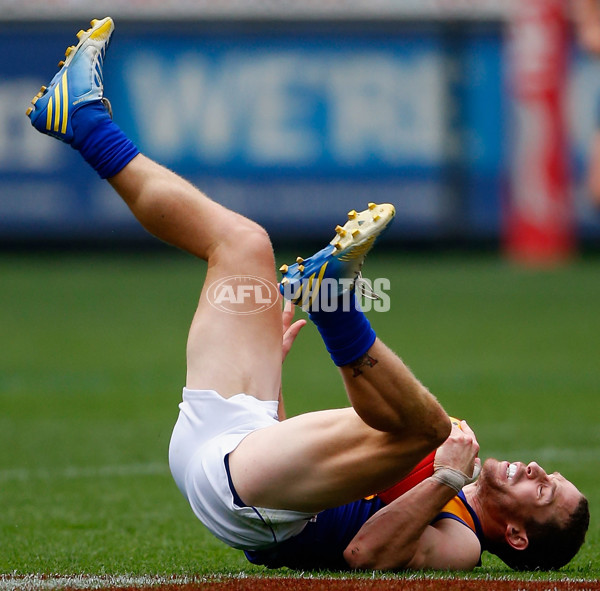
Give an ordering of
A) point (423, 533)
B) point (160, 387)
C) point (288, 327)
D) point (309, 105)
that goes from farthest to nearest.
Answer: point (309, 105)
point (160, 387)
point (288, 327)
point (423, 533)

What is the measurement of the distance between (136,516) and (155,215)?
191cm

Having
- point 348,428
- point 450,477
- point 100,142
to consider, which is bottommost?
point 450,477

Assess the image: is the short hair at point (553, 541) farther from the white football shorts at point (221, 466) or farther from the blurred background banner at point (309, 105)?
the blurred background banner at point (309, 105)

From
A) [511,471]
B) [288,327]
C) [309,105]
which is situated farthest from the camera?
[309,105]

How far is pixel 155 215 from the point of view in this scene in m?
4.87

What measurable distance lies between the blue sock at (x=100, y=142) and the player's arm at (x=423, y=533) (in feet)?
5.88

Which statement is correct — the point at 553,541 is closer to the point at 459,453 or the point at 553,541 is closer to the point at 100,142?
the point at 459,453

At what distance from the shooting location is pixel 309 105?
22.8 metres

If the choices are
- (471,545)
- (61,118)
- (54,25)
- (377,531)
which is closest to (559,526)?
(471,545)

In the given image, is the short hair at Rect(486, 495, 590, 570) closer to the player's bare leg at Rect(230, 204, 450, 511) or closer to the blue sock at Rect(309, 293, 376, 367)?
the player's bare leg at Rect(230, 204, 450, 511)

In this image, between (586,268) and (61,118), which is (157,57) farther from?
(61,118)

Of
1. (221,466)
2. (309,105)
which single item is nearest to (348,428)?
(221,466)

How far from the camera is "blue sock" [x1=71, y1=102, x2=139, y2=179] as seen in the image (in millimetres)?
4914

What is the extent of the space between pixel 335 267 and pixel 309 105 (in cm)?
1927
